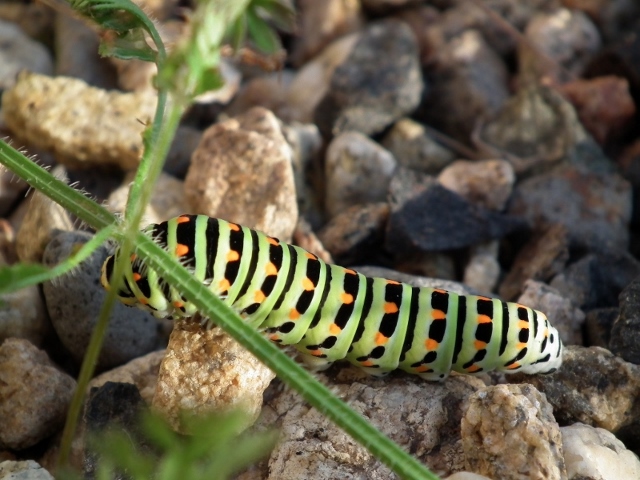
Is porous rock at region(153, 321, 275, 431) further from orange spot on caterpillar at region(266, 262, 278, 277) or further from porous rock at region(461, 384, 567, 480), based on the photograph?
porous rock at region(461, 384, 567, 480)

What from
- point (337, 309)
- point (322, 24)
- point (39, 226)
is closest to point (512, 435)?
point (337, 309)

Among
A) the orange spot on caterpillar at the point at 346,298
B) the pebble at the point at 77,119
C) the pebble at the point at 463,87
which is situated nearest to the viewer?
the orange spot on caterpillar at the point at 346,298

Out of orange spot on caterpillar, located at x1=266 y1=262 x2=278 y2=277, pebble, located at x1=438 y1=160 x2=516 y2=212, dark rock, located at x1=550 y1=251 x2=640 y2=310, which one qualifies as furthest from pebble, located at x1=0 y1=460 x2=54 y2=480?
pebble, located at x1=438 y1=160 x2=516 y2=212

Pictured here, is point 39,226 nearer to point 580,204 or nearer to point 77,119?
point 77,119

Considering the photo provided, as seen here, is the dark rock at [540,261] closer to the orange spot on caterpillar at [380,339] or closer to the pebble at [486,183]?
the pebble at [486,183]

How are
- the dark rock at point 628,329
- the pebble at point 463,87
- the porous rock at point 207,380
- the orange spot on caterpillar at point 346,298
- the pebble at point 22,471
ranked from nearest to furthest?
1. the pebble at point 22,471
2. the porous rock at point 207,380
3. the orange spot on caterpillar at point 346,298
4. the dark rock at point 628,329
5. the pebble at point 463,87

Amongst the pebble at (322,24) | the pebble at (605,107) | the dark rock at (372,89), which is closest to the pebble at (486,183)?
the dark rock at (372,89)
